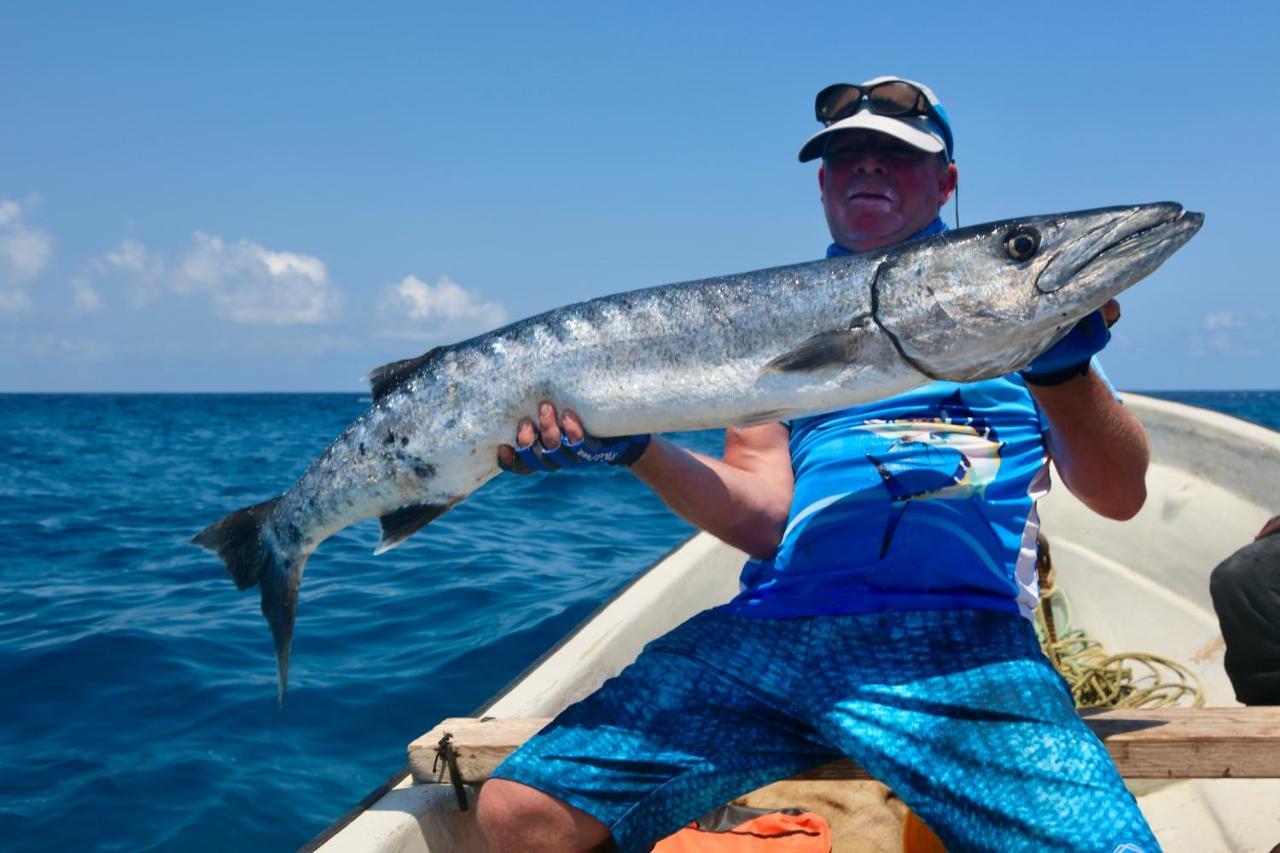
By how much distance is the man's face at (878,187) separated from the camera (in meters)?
3.36

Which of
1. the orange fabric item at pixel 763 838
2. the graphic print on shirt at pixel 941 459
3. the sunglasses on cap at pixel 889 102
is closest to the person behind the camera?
the graphic print on shirt at pixel 941 459

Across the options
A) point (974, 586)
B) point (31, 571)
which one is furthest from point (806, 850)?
point (31, 571)

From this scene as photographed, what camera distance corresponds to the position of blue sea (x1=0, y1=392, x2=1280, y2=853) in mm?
4668

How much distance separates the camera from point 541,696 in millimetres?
3695

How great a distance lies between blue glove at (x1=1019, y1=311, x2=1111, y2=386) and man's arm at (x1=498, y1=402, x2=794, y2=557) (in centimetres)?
98

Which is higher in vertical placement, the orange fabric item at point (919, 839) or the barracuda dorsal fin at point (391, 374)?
the barracuda dorsal fin at point (391, 374)

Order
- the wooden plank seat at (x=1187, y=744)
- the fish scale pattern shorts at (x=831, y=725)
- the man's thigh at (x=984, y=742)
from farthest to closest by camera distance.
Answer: the wooden plank seat at (x=1187, y=744) → the fish scale pattern shorts at (x=831, y=725) → the man's thigh at (x=984, y=742)

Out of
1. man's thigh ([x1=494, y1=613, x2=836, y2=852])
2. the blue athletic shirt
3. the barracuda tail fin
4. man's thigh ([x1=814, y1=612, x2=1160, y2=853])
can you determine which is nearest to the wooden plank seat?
man's thigh ([x1=494, y1=613, x2=836, y2=852])

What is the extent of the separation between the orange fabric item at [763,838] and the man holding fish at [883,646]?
3.13 ft

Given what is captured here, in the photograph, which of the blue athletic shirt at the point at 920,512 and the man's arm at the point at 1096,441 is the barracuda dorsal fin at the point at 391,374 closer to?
the blue athletic shirt at the point at 920,512

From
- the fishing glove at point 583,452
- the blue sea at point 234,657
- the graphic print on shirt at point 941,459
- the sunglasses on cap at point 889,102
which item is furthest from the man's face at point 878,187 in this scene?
the blue sea at point 234,657

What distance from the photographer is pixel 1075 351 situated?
8.11 feet

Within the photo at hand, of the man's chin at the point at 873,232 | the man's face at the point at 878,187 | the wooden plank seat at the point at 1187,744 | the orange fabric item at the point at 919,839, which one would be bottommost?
the orange fabric item at the point at 919,839

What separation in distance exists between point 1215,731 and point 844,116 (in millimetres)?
2269
